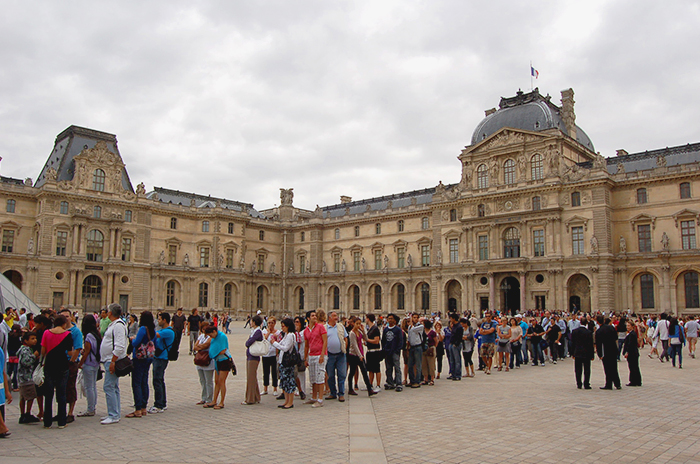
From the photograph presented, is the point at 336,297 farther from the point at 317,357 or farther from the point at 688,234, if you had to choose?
the point at 317,357

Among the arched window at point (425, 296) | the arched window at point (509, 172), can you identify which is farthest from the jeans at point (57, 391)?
the arched window at point (425, 296)

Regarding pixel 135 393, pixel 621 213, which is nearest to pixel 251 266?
pixel 621 213

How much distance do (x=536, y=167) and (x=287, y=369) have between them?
44.4m

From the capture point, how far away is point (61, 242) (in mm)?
54500

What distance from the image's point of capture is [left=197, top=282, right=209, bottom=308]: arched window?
209ft

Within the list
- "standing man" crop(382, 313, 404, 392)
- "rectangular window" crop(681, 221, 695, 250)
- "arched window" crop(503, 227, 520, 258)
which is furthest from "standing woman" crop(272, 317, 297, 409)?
"rectangular window" crop(681, 221, 695, 250)

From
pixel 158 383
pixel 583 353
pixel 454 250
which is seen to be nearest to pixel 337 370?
pixel 158 383

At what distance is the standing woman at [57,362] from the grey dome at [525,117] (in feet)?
159

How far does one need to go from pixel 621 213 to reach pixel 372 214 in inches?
1090

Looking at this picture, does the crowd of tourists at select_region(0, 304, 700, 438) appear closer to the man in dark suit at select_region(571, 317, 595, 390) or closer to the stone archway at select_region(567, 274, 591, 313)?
the man in dark suit at select_region(571, 317, 595, 390)

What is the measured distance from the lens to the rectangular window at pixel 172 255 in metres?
62.5

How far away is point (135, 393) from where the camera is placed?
1173 cm

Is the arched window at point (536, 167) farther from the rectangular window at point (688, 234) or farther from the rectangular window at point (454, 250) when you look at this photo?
the rectangular window at point (688, 234)

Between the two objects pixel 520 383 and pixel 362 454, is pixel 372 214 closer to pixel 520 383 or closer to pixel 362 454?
pixel 520 383
